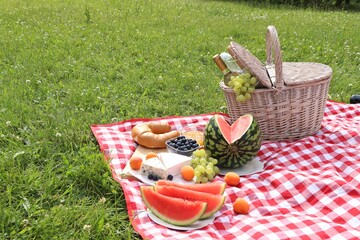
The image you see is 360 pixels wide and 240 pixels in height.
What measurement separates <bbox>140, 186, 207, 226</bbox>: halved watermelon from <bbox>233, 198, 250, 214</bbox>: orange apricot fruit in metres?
0.27

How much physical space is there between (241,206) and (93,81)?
9.67 ft

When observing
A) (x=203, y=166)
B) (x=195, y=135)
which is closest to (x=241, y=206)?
(x=203, y=166)

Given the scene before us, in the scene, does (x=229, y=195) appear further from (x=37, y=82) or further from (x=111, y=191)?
(x=37, y=82)

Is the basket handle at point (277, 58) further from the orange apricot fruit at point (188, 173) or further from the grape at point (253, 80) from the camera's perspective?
the orange apricot fruit at point (188, 173)

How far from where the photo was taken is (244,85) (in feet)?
12.0

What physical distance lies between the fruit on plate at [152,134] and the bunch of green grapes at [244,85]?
62 cm

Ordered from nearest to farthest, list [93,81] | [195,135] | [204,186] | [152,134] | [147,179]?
[204,186] < [147,179] < [152,134] < [195,135] < [93,81]

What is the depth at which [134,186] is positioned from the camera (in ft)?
10.2

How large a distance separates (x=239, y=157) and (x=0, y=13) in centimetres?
740

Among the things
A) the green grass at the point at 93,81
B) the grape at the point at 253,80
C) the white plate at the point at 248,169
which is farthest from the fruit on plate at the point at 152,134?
the grape at the point at 253,80

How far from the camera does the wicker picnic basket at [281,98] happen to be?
3686 mm

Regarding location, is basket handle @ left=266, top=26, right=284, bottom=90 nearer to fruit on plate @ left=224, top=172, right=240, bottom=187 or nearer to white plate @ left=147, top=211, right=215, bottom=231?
fruit on plate @ left=224, top=172, right=240, bottom=187

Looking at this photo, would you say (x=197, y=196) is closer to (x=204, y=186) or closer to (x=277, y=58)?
(x=204, y=186)

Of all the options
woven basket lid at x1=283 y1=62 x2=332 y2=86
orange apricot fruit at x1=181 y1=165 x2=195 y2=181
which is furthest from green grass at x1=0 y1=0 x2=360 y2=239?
woven basket lid at x1=283 y1=62 x2=332 y2=86
